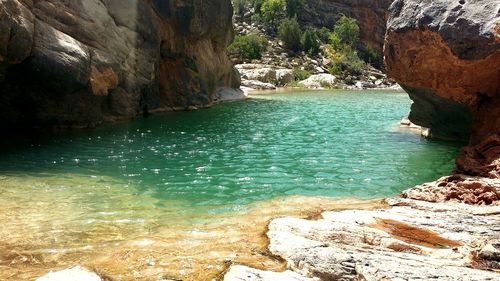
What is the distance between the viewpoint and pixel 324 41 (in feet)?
292

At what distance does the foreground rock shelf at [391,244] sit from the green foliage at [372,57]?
265 feet

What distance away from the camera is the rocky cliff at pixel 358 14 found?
92.1 m

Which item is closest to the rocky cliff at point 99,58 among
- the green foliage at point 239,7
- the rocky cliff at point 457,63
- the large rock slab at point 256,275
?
the rocky cliff at point 457,63

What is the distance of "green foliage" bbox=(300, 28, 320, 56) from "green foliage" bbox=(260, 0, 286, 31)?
29.1ft

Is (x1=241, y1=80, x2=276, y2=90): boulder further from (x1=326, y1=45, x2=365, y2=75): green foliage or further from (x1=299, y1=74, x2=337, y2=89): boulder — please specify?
(x1=326, y1=45, x2=365, y2=75): green foliage

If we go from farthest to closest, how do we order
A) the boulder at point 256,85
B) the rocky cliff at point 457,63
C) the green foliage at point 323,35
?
the green foliage at point 323,35 → the boulder at point 256,85 → the rocky cliff at point 457,63

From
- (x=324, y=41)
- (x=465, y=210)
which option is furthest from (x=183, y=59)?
(x=324, y=41)

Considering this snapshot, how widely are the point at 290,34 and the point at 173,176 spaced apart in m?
70.0

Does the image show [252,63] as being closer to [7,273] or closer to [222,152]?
[222,152]

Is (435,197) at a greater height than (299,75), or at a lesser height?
lesser

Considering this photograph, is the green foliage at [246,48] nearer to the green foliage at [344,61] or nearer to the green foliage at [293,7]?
the green foliage at [344,61]

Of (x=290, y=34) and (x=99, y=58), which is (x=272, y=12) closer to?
(x=290, y=34)

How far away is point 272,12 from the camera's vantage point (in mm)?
87062

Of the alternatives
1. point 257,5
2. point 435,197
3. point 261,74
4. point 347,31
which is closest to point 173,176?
point 435,197
